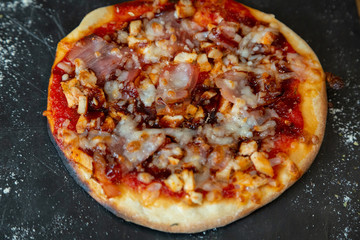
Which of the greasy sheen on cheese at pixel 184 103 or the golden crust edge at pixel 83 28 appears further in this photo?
the golden crust edge at pixel 83 28

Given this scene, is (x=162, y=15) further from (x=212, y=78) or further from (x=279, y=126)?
(x=279, y=126)

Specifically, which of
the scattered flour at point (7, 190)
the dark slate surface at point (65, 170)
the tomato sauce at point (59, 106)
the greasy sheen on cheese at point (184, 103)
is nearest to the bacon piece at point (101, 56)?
the greasy sheen on cheese at point (184, 103)

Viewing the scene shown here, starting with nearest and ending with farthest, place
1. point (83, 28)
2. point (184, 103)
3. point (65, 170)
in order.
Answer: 1. point (184, 103)
2. point (65, 170)
3. point (83, 28)

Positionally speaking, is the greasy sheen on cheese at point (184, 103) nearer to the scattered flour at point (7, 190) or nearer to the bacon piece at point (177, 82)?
the bacon piece at point (177, 82)

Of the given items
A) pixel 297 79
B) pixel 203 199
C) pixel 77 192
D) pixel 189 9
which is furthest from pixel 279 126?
pixel 77 192

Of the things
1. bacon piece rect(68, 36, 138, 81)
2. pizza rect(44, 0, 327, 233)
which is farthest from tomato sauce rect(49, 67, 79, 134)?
bacon piece rect(68, 36, 138, 81)

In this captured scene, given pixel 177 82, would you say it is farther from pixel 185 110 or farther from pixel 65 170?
pixel 65 170

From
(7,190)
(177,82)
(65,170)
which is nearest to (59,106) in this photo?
(65,170)
